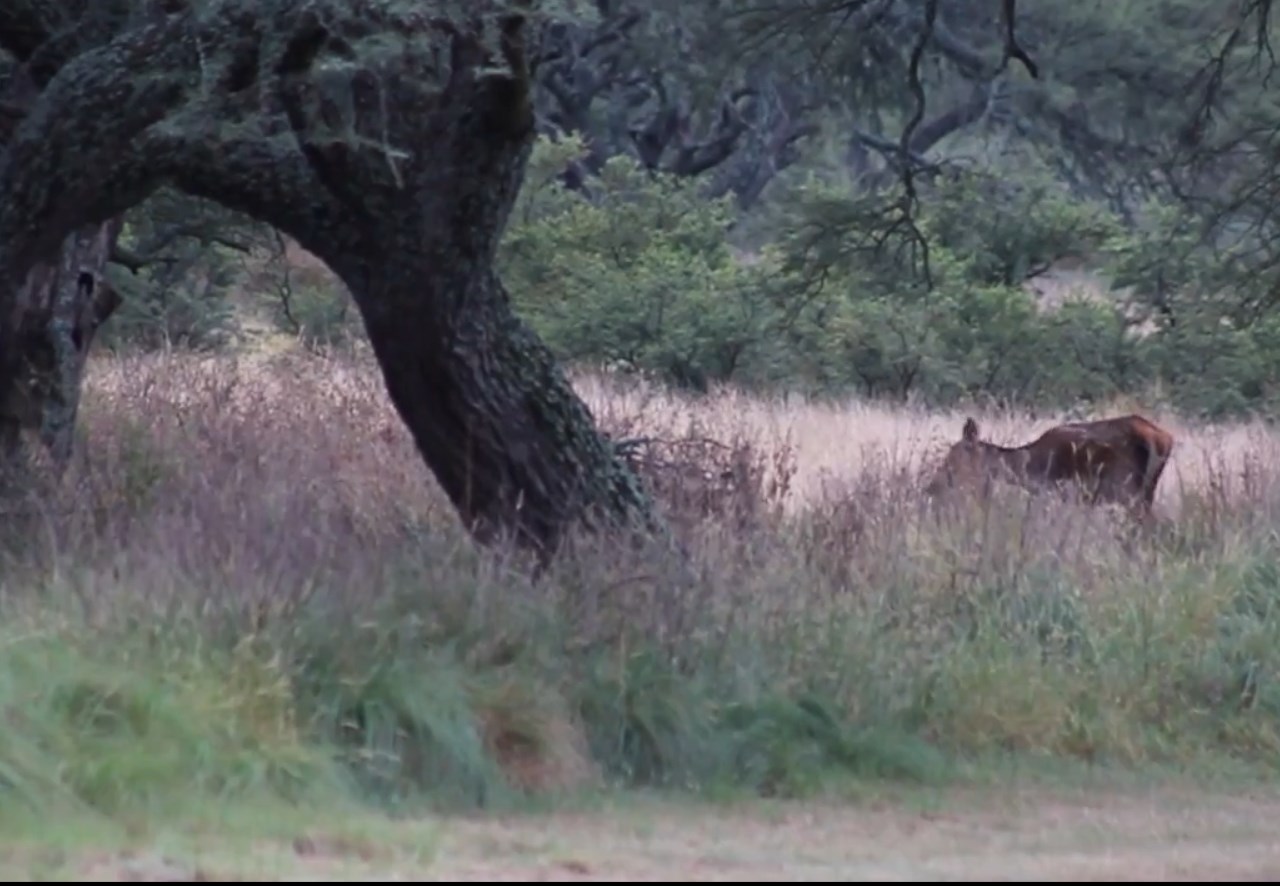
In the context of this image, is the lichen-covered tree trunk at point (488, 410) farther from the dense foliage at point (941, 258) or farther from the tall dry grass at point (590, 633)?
the dense foliage at point (941, 258)

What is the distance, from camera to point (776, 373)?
24.3 meters

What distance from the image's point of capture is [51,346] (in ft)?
40.3

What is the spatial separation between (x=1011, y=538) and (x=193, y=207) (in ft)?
24.4

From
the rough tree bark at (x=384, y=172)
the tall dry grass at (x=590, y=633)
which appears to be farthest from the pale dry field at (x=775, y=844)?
the rough tree bark at (x=384, y=172)

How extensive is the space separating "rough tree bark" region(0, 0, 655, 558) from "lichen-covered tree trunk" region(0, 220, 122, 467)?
4.67 feet

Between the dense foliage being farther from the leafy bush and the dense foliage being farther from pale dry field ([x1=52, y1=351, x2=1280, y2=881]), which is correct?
pale dry field ([x1=52, y1=351, x2=1280, y2=881])

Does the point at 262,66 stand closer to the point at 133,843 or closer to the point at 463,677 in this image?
the point at 463,677

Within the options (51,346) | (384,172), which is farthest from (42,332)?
(384,172)

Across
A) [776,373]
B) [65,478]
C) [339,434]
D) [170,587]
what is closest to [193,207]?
[339,434]

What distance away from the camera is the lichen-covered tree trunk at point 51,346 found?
11.7 m

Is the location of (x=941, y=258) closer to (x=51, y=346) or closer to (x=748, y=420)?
(x=748, y=420)

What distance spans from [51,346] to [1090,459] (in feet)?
21.7

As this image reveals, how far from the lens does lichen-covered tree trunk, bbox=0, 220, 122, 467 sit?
38.4ft

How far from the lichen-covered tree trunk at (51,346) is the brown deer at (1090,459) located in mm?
5219
